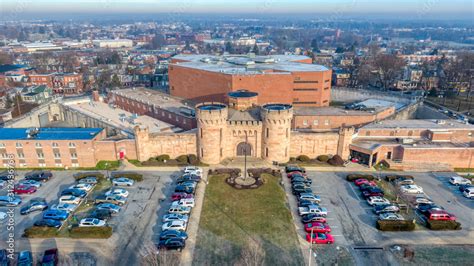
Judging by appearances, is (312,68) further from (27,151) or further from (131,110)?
(27,151)

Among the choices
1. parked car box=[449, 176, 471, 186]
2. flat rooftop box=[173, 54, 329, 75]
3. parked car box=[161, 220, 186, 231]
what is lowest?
parked car box=[449, 176, 471, 186]

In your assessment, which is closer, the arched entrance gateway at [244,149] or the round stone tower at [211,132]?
the round stone tower at [211,132]

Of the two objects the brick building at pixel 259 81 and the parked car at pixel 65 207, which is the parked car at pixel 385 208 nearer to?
the brick building at pixel 259 81

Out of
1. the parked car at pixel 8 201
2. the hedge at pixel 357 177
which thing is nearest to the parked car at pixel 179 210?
the parked car at pixel 8 201

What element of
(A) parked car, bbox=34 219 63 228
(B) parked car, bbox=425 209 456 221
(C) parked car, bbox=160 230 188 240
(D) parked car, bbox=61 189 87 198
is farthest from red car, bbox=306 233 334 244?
(D) parked car, bbox=61 189 87 198

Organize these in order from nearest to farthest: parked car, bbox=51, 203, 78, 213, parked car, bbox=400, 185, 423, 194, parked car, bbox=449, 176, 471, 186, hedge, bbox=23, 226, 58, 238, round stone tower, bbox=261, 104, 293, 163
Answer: hedge, bbox=23, 226, 58, 238
parked car, bbox=51, 203, 78, 213
parked car, bbox=400, 185, 423, 194
parked car, bbox=449, 176, 471, 186
round stone tower, bbox=261, 104, 293, 163

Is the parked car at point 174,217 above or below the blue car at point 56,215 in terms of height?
below

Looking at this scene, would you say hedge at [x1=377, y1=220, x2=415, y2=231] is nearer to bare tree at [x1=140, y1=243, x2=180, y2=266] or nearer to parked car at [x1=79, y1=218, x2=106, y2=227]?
bare tree at [x1=140, y1=243, x2=180, y2=266]

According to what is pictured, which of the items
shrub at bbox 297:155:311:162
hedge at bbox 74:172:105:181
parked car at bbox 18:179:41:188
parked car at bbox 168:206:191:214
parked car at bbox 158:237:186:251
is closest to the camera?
parked car at bbox 158:237:186:251
